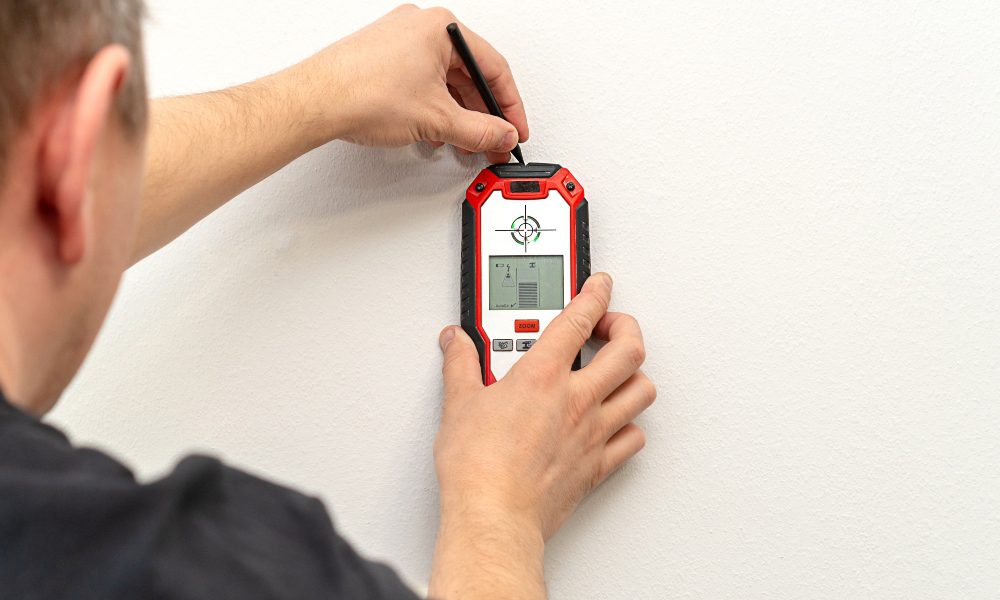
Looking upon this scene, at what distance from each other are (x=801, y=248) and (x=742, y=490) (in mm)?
261

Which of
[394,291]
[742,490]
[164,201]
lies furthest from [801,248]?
[164,201]

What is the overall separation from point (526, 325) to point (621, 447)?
159mm

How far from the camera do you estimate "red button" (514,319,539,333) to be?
841 millimetres

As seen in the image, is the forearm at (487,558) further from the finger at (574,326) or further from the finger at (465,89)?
the finger at (465,89)

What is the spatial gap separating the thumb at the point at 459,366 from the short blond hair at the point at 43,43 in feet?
1.46

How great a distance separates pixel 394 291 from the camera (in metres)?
0.88

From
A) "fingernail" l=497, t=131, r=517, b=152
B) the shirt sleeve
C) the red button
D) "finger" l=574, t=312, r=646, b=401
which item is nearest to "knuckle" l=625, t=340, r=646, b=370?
"finger" l=574, t=312, r=646, b=401

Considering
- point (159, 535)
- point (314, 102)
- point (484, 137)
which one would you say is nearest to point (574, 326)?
point (484, 137)

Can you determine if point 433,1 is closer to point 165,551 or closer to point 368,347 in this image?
point 368,347

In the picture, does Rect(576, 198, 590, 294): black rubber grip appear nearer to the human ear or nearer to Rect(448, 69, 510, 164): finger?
Rect(448, 69, 510, 164): finger

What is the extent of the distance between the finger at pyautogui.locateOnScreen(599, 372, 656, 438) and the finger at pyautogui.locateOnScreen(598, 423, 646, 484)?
0.03ft

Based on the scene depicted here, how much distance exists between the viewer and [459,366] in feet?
2.71

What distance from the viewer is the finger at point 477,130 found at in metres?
0.84

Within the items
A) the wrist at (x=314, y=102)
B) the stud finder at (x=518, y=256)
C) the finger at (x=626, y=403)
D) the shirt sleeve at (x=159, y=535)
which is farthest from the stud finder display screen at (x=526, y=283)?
the shirt sleeve at (x=159, y=535)
